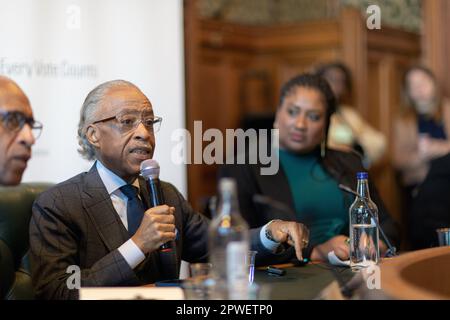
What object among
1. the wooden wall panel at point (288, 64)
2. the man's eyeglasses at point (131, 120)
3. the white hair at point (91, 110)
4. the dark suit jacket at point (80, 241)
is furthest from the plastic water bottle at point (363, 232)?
the wooden wall panel at point (288, 64)

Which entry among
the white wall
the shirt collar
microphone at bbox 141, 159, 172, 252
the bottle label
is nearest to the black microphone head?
microphone at bbox 141, 159, 172, 252

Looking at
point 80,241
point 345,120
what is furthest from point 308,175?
point 345,120

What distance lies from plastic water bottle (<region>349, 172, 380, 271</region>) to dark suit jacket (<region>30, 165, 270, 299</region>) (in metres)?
0.53

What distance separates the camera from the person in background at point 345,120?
14.4 ft

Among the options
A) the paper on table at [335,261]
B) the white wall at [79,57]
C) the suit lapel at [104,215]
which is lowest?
the paper on table at [335,261]

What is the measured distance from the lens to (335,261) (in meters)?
2.26

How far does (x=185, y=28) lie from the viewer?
406cm

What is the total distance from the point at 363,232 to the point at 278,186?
1.90 feet

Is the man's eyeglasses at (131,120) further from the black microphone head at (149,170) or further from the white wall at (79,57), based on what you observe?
the white wall at (79,57)

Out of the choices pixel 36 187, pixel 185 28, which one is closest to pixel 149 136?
pixel 36 187

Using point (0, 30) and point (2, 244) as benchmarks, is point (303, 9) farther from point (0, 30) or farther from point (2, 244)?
point (2, 244)

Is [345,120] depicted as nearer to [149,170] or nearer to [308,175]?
[308,175]

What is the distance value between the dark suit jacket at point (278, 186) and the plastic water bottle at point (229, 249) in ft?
3.12

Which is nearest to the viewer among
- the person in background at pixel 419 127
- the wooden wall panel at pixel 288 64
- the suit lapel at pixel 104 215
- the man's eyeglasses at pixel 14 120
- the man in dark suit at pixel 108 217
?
the man in dark suit at pixel 108 217
